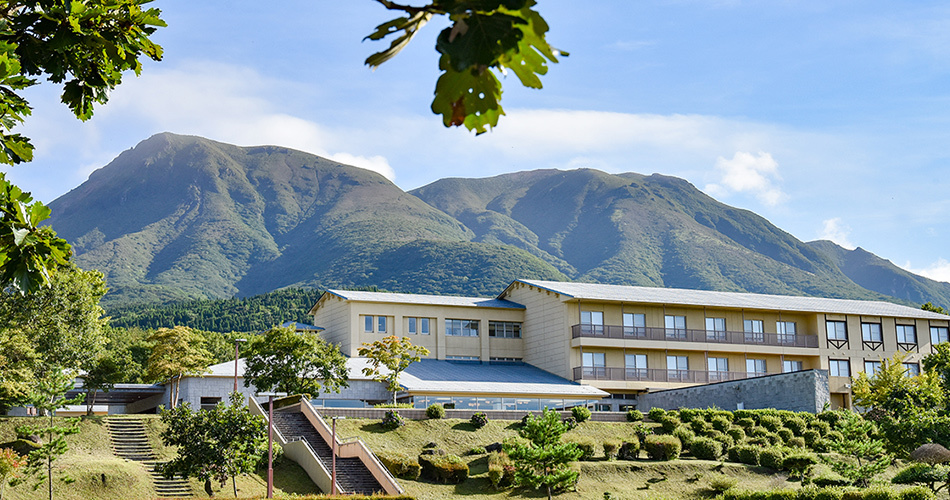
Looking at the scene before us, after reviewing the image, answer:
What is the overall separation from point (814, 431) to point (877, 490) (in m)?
19.0

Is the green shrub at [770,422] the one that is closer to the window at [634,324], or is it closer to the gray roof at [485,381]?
the gray roof at [485,381]

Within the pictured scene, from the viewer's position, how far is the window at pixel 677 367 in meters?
57.5

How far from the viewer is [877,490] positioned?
2669 cm

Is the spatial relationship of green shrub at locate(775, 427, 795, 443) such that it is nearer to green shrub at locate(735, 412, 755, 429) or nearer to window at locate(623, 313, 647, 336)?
green shrub at locate(735, 412, 755, 429)

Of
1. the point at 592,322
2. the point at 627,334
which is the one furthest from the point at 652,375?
the point at 592,322

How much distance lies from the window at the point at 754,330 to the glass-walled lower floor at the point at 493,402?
15301 millimetres

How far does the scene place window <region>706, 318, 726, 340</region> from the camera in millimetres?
59184

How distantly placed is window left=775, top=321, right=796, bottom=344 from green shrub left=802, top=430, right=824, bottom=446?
16000 millimetres

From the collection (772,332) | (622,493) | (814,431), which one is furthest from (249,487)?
(772,332)

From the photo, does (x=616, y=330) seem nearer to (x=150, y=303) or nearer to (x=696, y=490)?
(x=696, y=490)

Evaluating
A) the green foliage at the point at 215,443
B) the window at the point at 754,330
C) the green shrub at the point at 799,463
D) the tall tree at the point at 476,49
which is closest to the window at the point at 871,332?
the window at the point at 754,330

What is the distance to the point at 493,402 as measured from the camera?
49.1 m

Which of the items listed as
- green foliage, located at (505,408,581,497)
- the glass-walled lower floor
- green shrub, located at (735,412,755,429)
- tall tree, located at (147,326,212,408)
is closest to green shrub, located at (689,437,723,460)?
green shrub, located at (735,412,755,429)

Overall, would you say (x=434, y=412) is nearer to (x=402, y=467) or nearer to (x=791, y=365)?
(x=402, y=467)
